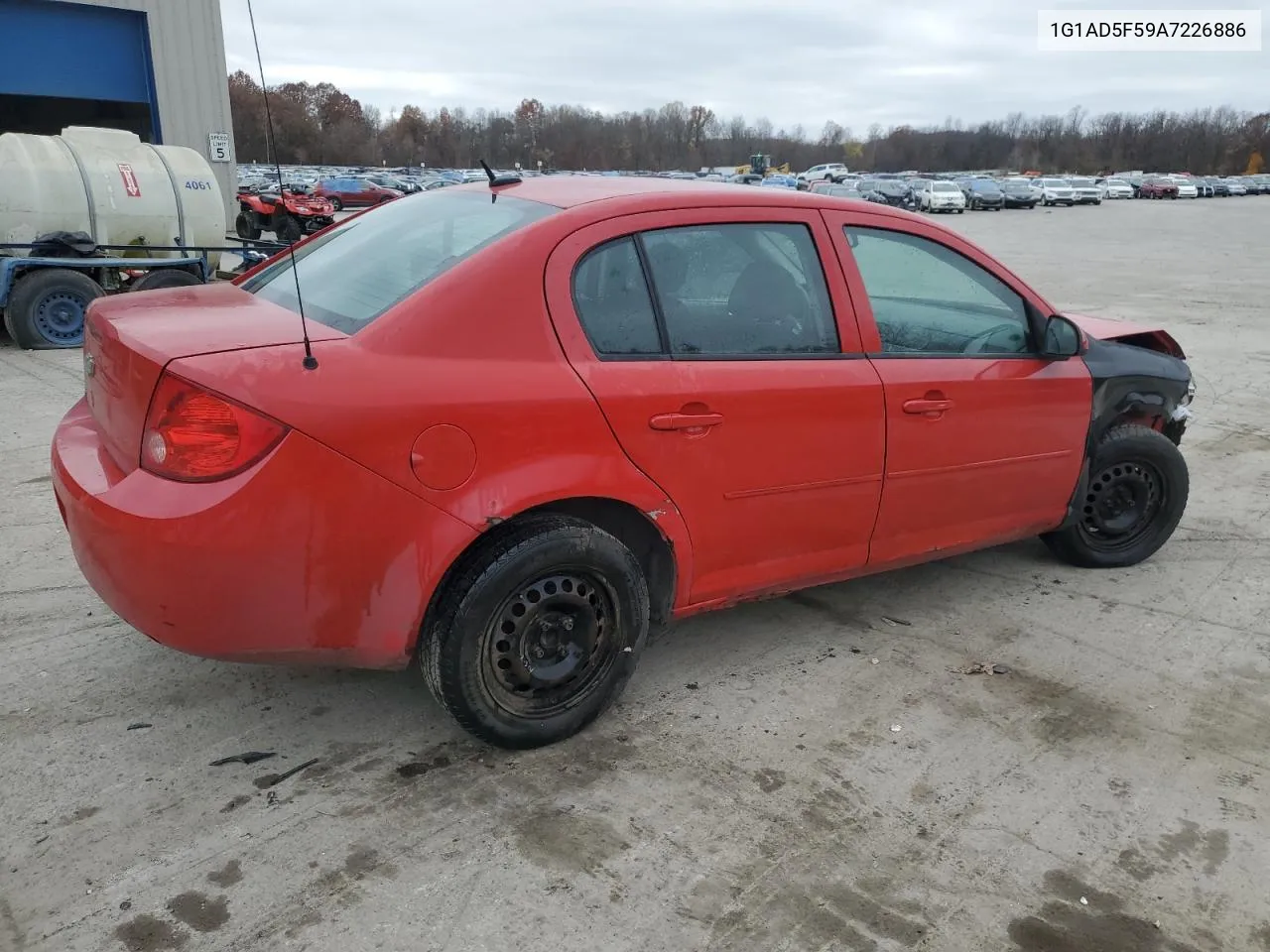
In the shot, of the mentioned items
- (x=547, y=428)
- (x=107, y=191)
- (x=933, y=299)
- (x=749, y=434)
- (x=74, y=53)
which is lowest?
(x=749, y=434)

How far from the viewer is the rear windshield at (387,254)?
2.88 m

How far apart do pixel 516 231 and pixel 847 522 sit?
156 centimetres

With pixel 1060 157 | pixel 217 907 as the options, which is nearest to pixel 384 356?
pixel 217 907

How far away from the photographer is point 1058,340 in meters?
3.92

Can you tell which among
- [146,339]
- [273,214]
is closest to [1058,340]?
[146,339]

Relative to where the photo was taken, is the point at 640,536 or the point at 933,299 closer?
the point at 640,536

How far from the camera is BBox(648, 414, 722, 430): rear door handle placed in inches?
116

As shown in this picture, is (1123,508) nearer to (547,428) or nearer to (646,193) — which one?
(646,193)

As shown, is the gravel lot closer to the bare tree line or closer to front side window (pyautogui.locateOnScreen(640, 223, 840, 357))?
front side window (pyautogui.locateOnScreen(640, 223, 840, 357))

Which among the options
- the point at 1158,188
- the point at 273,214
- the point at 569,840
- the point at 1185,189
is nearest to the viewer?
the point at 569,840

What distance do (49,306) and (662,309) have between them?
9082 mm

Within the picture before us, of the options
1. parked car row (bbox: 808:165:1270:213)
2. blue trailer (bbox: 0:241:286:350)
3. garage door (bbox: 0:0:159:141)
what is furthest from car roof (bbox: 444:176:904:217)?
parked car row (bbox: 808:165:1270:213)

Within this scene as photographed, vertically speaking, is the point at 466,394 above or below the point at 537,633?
above

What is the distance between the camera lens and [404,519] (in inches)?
101
